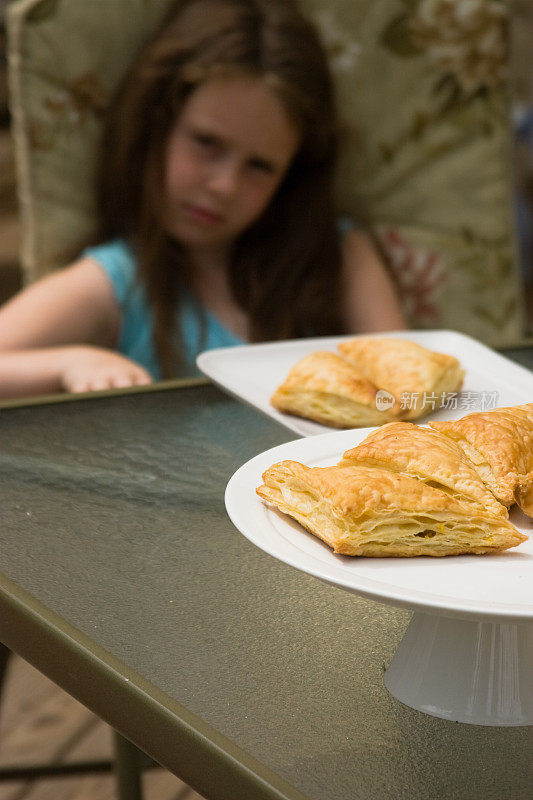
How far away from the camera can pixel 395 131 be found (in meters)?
1.39

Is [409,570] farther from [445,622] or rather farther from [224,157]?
[224,157]

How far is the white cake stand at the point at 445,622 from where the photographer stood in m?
0.37

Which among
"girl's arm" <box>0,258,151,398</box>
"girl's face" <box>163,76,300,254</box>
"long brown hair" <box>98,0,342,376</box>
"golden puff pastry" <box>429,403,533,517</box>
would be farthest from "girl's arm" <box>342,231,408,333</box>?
"golden puff pastry" <box>429,403,533,517</box>

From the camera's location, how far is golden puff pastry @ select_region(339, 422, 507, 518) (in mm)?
439

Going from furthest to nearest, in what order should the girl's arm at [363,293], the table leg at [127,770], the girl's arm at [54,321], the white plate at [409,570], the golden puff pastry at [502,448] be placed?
the girl's arm at [363,293]
the girl's arm at [54,321]
the table leg at [127,770]
the golden puff pastry at [502,448]
the white plate at [409,570]

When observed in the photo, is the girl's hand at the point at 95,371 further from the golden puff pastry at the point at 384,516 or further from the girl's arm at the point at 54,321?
the golden puff pastry at the point at 384,516

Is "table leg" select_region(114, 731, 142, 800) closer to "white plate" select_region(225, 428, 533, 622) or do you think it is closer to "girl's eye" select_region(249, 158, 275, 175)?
"white plate" select_region(225, 428, 533, 622)

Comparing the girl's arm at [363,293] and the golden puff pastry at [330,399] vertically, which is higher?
the golden puff pastry at [330,399]

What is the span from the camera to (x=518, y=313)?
1.49 meters

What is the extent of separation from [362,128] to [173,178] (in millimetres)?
270

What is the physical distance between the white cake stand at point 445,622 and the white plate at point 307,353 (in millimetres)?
238

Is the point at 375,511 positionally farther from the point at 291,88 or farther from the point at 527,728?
the point at 291,88

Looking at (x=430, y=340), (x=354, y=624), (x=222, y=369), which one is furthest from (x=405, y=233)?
(x=354, y=624)

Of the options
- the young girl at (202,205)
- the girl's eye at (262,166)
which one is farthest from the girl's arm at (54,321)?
the girl's eye at (262,166)
